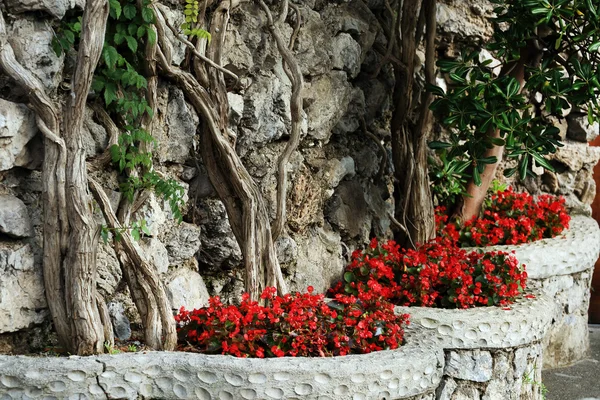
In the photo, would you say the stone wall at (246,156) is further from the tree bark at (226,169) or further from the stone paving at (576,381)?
the stone paving at (576,381)

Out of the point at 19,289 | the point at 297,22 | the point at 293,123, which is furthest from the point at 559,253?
the point at 19,289

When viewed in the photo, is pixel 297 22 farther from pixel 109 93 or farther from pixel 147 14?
pixel 109 93

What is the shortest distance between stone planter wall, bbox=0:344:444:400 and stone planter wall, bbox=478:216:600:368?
6.51 ft

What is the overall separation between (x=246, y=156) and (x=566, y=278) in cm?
245

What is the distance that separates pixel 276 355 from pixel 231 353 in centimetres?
18

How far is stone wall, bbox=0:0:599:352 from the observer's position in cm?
312

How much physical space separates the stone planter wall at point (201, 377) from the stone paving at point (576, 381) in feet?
6.33

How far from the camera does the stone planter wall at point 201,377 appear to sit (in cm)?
289

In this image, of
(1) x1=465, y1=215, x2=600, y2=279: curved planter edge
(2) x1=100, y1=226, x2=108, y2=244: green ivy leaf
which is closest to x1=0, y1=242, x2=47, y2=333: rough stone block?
(2) x1=100, y1=226, x2=108, y2=244: green ivy leaf

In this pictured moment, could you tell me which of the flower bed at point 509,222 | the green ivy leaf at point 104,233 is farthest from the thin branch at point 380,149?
the green ivy leaf at point 104,233

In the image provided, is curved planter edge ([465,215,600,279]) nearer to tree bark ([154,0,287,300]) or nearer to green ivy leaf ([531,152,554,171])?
green ivy leaf ([531,152,554,171])

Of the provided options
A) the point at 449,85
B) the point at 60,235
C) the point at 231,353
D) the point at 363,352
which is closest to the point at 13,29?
the point at 60,235

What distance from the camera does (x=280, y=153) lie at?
420 centimetres

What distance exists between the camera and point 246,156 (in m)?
4.00
